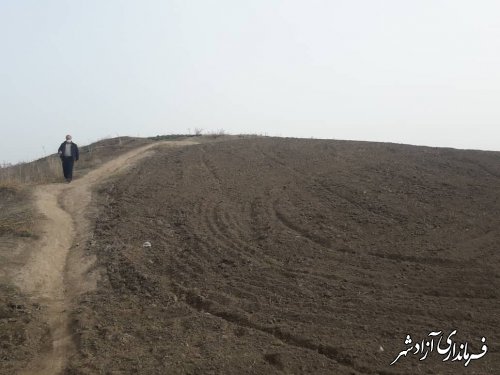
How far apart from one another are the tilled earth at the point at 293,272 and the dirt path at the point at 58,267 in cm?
25

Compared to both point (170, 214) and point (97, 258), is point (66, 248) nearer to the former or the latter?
point (97, 258)

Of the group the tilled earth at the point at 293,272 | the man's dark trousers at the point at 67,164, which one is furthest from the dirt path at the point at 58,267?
the man's dark trousers at the point at 67,164

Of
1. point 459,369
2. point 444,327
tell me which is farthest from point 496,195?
point 459,369

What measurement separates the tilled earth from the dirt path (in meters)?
0.25

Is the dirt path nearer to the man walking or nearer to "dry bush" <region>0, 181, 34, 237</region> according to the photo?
"dry bush" <region>0, 181, 34, 237</region>

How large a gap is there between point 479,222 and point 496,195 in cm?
211

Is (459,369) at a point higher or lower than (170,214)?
lower

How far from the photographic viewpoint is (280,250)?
8.62 metres

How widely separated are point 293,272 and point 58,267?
4.04m

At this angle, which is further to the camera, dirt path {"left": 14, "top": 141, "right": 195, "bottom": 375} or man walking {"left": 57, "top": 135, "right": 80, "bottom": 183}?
man walking {"left": 57, "top": 135, "right": 80, "bottom": 183}

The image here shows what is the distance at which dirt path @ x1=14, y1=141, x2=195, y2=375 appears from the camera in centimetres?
601

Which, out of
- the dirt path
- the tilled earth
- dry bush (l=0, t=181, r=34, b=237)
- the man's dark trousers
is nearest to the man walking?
the man's dark trousers

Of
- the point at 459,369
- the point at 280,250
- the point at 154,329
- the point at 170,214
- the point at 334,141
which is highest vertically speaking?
the point at 334,141

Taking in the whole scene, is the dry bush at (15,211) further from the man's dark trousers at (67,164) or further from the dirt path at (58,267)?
the man's dark trousers at (67,164)
